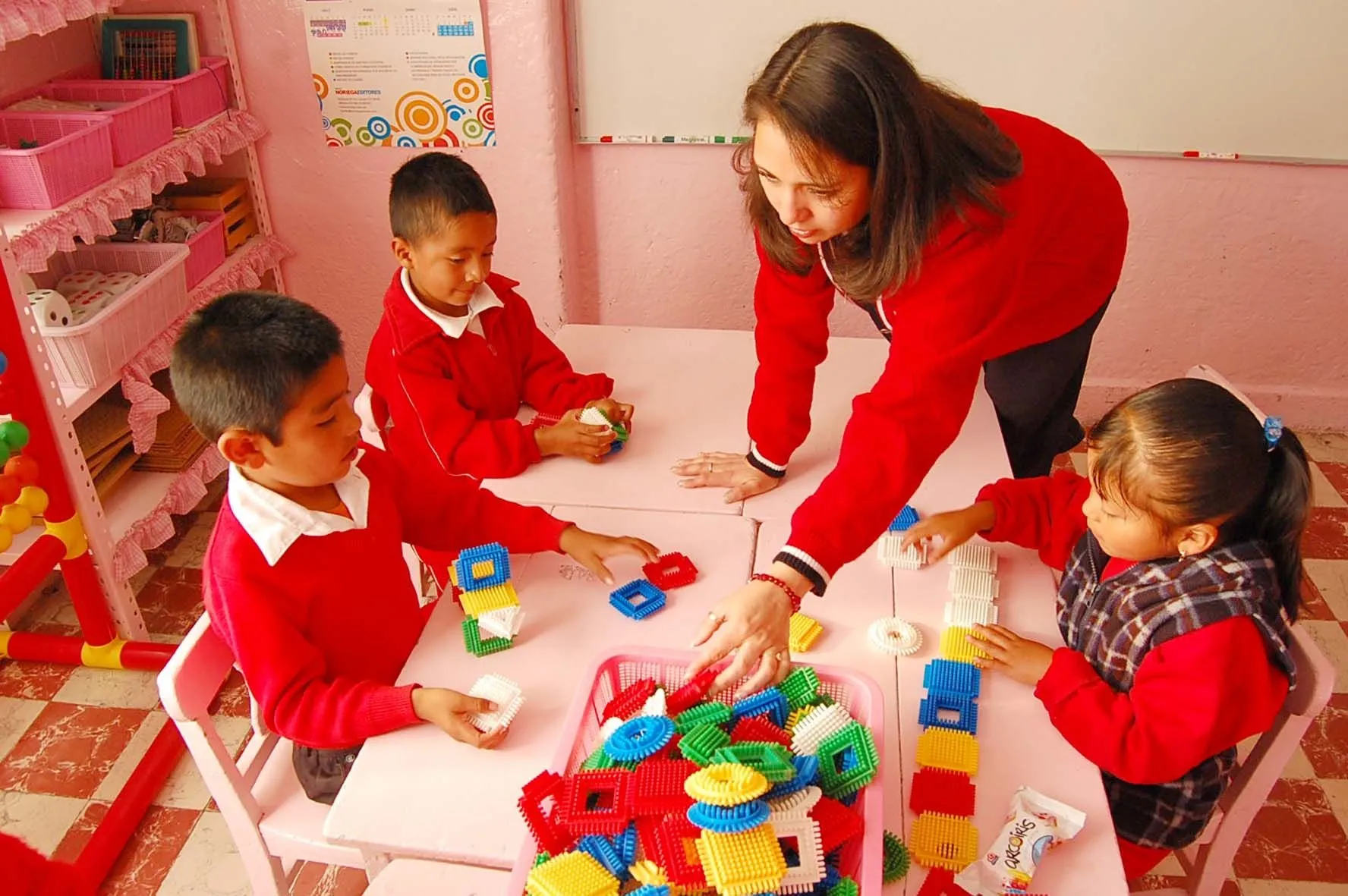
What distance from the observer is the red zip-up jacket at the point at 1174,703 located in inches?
45.2

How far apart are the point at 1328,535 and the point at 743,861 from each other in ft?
8.03

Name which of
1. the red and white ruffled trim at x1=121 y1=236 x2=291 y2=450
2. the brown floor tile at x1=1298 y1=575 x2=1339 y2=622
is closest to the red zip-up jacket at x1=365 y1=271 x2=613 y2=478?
the red and white ruffled trim at x1=121 y1=236 x2=291 y2=450

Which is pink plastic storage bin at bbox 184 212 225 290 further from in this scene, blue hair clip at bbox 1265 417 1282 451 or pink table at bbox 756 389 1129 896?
blue hair clip at bbox 1265 417 1282 451

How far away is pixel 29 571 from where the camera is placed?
196 cm

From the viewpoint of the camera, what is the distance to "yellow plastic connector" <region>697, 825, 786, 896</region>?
89cm

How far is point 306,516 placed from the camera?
1284 mm

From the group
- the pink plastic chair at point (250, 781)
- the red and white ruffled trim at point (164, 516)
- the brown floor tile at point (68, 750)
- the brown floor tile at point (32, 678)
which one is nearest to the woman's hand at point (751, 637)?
the pink plastic chair at point (250, 781)

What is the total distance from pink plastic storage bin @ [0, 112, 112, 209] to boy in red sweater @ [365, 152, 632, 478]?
0.75m

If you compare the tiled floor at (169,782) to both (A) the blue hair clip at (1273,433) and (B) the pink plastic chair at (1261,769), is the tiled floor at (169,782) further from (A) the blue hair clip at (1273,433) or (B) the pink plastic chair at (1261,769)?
(A) the blue hair clip at (1273,433)

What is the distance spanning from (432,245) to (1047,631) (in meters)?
1.17

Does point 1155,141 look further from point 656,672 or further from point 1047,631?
point 656,672

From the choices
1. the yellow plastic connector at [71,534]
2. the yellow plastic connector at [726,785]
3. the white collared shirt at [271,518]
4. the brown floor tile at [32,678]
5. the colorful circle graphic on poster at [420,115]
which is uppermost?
the colorful circle graphic on poster at [420,115]

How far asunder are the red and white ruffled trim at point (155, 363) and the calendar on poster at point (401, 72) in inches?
17.1

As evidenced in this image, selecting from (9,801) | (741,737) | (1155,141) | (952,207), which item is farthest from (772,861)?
(1155,141)
